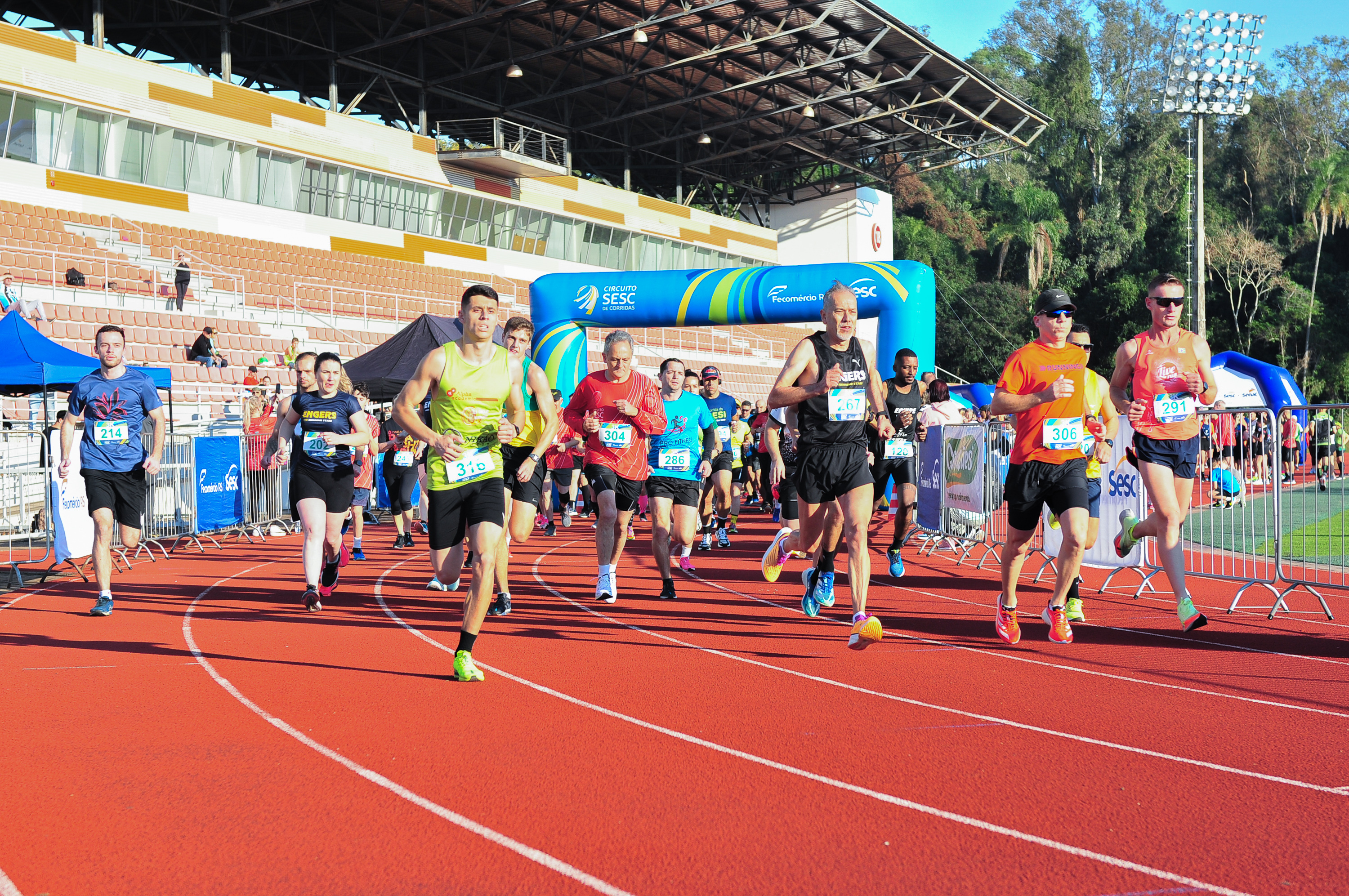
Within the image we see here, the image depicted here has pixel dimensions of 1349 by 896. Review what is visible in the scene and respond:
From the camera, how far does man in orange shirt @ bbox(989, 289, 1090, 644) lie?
6.81 m

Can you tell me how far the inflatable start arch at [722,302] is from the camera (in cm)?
1919

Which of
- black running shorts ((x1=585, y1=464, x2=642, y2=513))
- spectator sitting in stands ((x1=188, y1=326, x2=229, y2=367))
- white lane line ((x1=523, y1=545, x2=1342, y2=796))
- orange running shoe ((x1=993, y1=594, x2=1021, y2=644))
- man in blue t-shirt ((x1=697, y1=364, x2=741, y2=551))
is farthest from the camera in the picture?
spectator sitting in stands ((x1=188, y1=326, x2=229, y2=367))

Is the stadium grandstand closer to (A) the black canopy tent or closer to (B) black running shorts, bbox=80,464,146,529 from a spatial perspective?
(A) the black canopy tent

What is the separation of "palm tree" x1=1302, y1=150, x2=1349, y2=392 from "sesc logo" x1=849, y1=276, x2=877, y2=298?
1409 inches

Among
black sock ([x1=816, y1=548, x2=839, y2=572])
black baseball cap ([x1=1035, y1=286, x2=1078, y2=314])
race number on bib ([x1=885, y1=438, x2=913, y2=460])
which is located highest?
black baseball cap ([x1=1035, y1=286, x2=1078, y2=314])

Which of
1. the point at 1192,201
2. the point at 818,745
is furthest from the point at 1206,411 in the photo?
the point at 1192,201

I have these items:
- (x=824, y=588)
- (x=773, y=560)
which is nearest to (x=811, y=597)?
(x=824, y=588)

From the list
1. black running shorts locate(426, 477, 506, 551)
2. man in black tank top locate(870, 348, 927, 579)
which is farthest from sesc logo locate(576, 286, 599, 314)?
black running shorts locate(426, 477, 506, 551)

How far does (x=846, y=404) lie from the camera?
6.84 m

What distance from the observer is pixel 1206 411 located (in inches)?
347

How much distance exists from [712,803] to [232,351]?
25.2 meters

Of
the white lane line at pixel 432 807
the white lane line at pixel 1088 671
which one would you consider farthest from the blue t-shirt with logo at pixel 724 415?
the white lane line at pixel 432 807

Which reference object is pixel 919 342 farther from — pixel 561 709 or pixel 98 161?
pixel 98 161

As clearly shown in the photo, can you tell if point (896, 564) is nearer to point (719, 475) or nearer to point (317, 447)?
point (719, 475)
